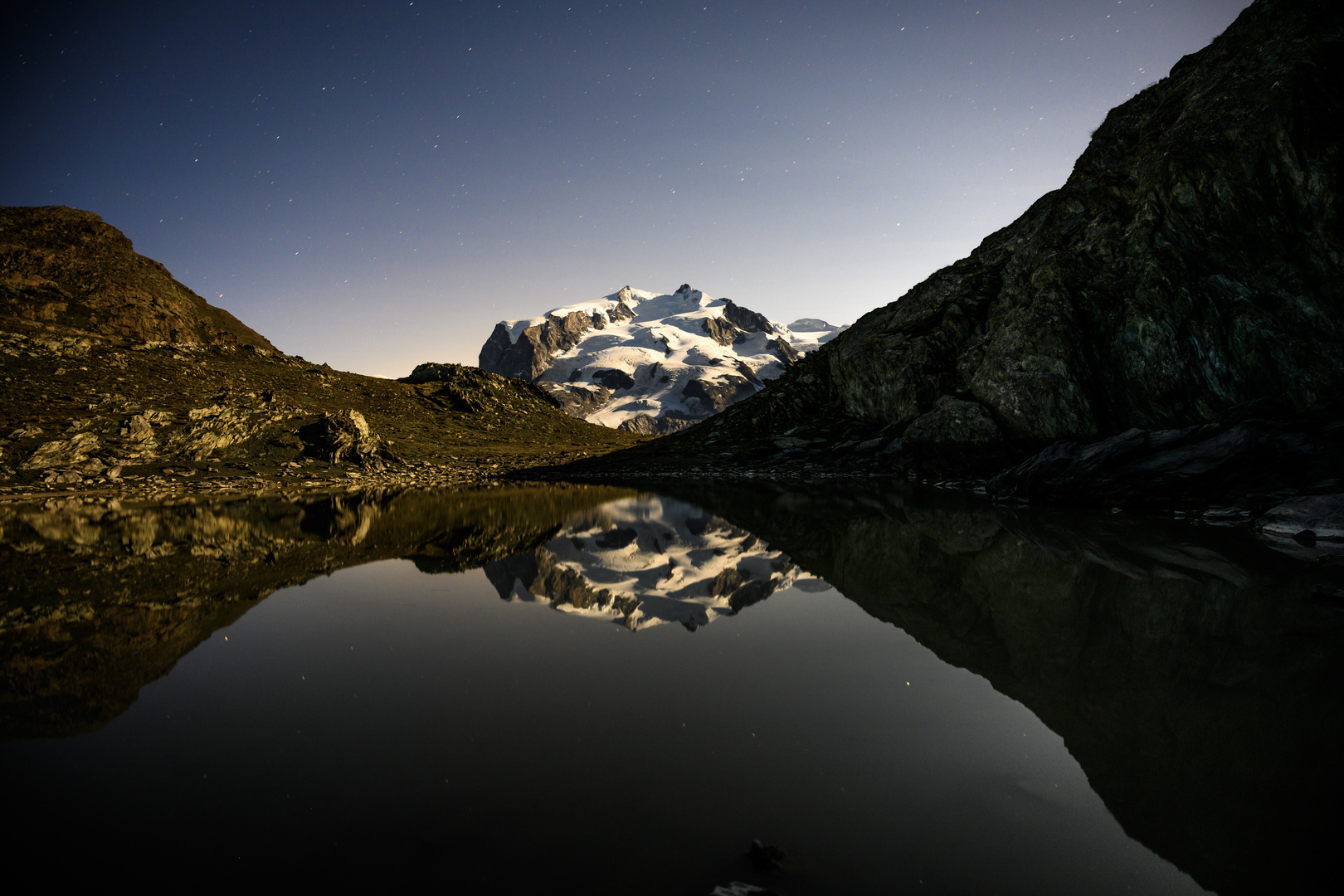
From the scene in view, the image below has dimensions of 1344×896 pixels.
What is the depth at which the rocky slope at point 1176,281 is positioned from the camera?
30344 mm

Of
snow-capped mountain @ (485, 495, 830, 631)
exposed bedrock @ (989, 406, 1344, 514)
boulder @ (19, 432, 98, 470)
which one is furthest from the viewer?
boulder @ (19, 432, 98, 470)

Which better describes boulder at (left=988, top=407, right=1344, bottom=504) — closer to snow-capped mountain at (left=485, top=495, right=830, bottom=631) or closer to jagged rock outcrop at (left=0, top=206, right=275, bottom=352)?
snow-capped mountain at (left=485, top=495, right=830, bottom=631)

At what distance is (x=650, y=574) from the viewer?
54.0 ft

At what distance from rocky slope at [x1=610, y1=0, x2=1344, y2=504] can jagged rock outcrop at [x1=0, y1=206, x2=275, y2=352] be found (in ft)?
363

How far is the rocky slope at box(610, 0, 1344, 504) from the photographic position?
99.6 feet

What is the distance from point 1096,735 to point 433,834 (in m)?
7.05

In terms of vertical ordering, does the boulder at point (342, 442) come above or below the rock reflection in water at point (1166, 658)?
above

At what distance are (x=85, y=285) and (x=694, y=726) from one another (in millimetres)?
129731

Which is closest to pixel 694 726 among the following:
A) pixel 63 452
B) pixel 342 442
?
pixel 63 452

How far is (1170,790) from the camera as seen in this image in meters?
5.69

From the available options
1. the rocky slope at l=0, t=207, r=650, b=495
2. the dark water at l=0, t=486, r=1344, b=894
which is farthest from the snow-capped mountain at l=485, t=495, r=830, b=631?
the rocky slope at l=0, t=207, r=650, b=495

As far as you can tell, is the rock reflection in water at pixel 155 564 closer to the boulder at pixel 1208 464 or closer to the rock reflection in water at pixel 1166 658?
the rock reflection in water at pixel 1166 658

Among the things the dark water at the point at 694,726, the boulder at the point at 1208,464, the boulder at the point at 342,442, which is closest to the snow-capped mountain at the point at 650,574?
the dark water at the point at 694,726

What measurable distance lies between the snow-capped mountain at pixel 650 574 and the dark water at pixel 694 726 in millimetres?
179
